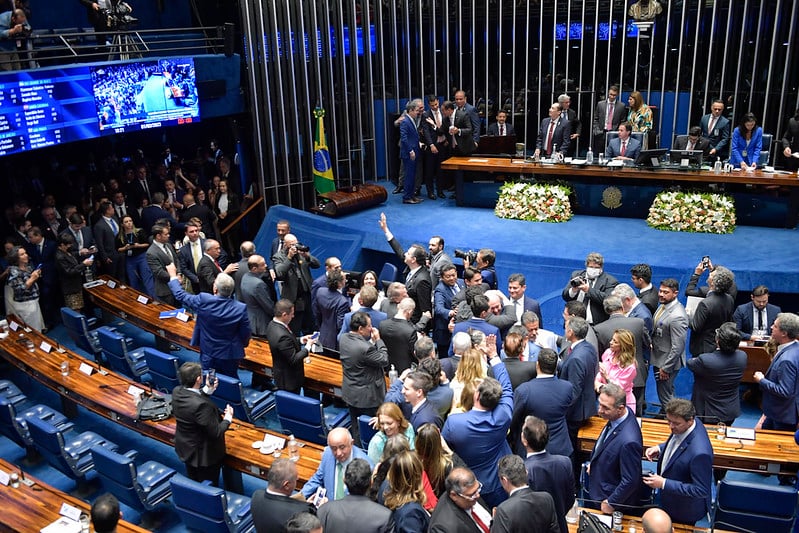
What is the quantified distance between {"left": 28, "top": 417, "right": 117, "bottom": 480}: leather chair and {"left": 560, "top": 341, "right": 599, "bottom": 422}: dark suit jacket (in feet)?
13.0

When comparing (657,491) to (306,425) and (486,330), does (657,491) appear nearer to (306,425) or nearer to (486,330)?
(486,330)

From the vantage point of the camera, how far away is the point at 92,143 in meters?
13.6

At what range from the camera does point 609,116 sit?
12914 millimetres

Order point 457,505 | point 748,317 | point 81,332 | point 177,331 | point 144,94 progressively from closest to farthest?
point 457,505 < point 748,317 < point 177,331 < point 81,332 < point 144,94

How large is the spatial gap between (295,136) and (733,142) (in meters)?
7.56

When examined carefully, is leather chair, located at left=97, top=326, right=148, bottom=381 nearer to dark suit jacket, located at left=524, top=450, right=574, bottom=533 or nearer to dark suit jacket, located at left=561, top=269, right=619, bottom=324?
dark suit jacket, located at left=561, top=269, right=619, bottom=324

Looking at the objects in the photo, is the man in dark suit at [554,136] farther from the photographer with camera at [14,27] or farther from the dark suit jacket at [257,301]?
the photographer with camera at [14,27]

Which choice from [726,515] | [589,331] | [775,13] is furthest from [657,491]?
[775,13]

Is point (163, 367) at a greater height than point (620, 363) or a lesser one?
lesser

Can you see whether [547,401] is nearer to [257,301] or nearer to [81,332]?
[257,301]

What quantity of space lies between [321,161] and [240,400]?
7.53m

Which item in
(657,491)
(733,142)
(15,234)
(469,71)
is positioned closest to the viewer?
(657,491)

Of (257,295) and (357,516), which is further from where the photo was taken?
(257,295)

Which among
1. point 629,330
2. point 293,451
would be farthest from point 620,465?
point 293,451
